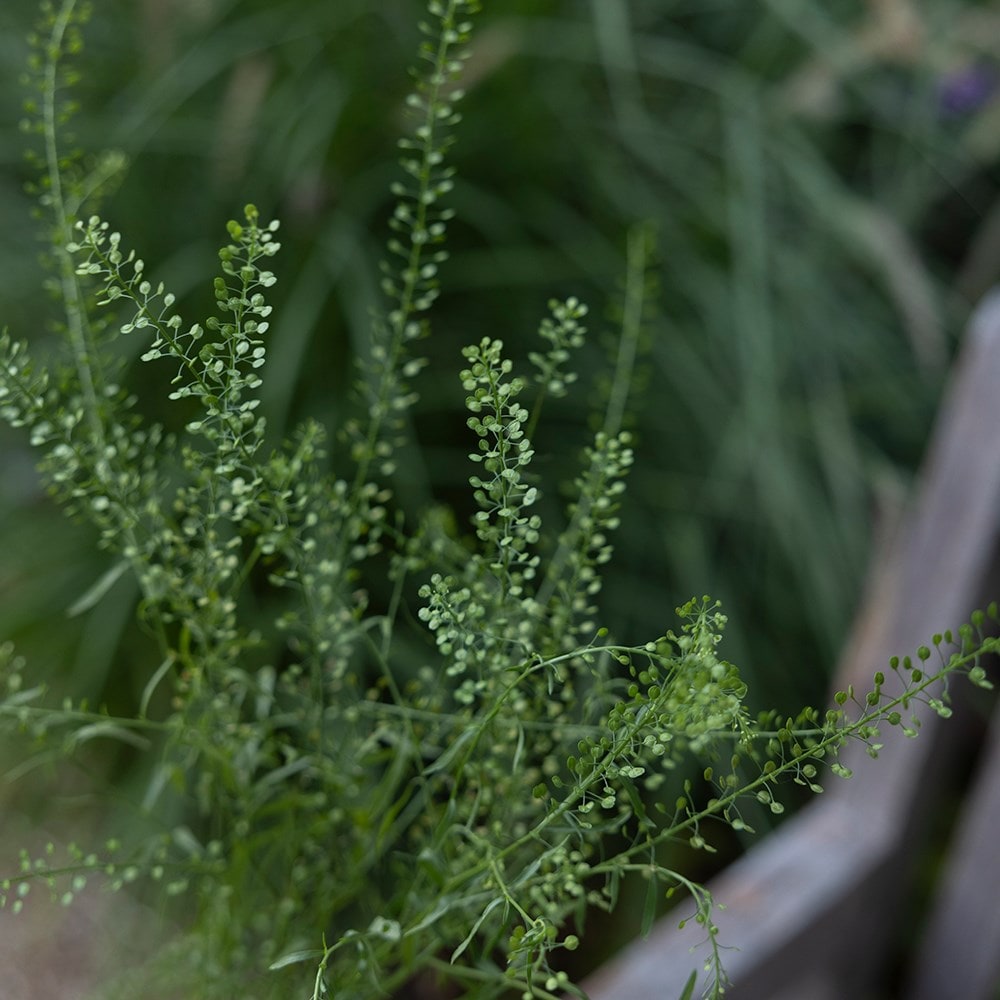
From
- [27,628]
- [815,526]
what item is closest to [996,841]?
[815,526]

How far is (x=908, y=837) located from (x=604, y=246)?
2.35ft

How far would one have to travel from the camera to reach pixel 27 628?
123cm

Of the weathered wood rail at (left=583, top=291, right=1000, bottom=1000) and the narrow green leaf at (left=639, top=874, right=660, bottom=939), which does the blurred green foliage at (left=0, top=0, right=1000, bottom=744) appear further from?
the narrow green leaf at (left=639, top=874, right=660, bottom=939)

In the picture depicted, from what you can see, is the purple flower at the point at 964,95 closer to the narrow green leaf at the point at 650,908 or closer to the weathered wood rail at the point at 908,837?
the weathered wood rail at the point at 908,837

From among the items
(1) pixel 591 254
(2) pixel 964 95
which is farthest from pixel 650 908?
(2) pixel 964 95

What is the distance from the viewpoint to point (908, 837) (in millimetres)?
891

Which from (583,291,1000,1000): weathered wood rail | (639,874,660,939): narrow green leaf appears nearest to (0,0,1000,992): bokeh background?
(583,291,1000,1000): weathered wood rail

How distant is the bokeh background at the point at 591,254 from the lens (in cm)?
121

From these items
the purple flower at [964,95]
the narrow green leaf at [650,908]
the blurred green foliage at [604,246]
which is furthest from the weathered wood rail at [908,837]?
the purple flower at [964,95]

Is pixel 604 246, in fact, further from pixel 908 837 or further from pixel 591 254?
pixel 908 837

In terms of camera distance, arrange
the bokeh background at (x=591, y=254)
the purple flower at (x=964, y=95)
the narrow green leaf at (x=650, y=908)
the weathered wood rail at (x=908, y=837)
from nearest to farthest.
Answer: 1. the narrow green leaf at (x=650, y=908)
2. the weathered wood rail at (x=908, y=837)
3. the bokeh background at (x=591, y=254)
4. the purple flower at (x=964, y=95)

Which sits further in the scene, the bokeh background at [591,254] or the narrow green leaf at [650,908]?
the bokeh background at [591,254]

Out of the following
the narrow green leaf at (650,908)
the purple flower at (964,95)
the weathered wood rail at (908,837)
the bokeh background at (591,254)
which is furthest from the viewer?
the purple flower at (964,95)

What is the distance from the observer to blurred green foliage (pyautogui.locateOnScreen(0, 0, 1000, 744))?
1.21 m
